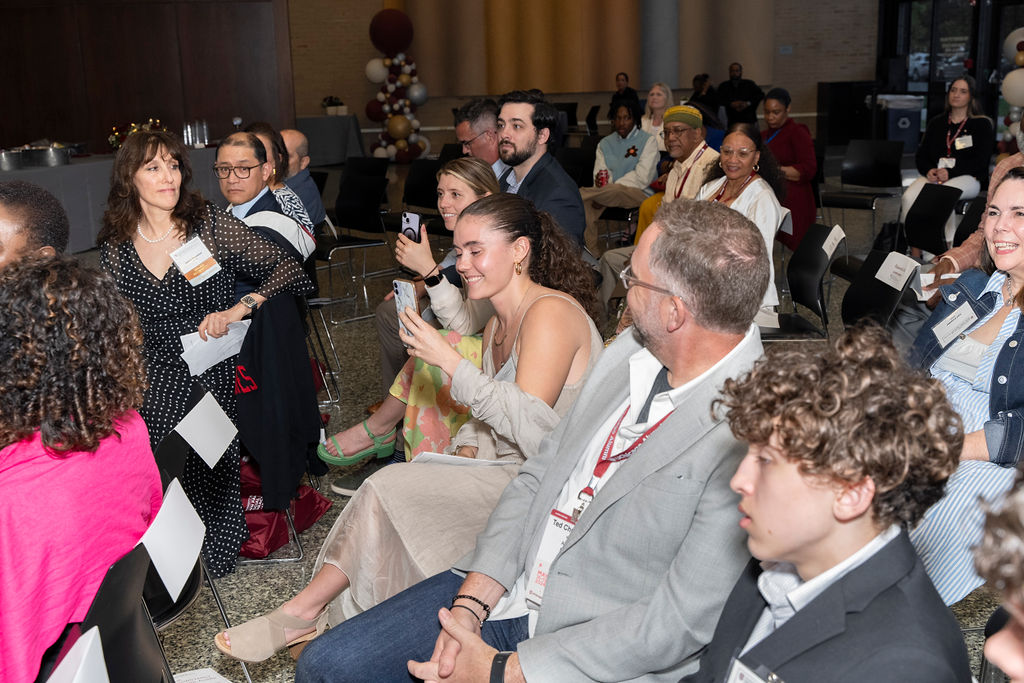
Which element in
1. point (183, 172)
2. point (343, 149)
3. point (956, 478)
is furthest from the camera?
point (343, 149)

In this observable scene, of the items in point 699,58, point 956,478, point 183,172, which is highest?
point 699,58

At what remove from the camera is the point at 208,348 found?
310 centimetres

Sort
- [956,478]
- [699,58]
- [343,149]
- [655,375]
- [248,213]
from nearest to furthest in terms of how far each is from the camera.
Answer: [655,375], [956,478], [248,213], [343,149], [699,58]

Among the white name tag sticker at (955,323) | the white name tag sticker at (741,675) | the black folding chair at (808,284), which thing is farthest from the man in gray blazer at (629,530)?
the black folding chair at (808,284)

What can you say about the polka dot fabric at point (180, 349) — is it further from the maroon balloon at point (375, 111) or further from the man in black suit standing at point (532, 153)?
the maroon balloon at point (375, 111)

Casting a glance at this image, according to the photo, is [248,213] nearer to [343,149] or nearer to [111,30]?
[111,30]

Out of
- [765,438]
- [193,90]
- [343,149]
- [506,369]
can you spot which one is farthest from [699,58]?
[765,438]

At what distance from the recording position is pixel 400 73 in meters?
15.0

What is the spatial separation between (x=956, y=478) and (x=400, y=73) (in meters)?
13.8

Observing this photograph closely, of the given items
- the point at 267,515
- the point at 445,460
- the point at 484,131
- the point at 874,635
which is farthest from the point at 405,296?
the point at 484,131

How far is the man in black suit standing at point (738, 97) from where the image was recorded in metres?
13.1

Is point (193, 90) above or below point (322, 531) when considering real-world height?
above

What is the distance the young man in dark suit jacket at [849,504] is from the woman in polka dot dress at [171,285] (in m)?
2.23

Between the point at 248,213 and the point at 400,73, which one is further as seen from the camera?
the point at 400,73
